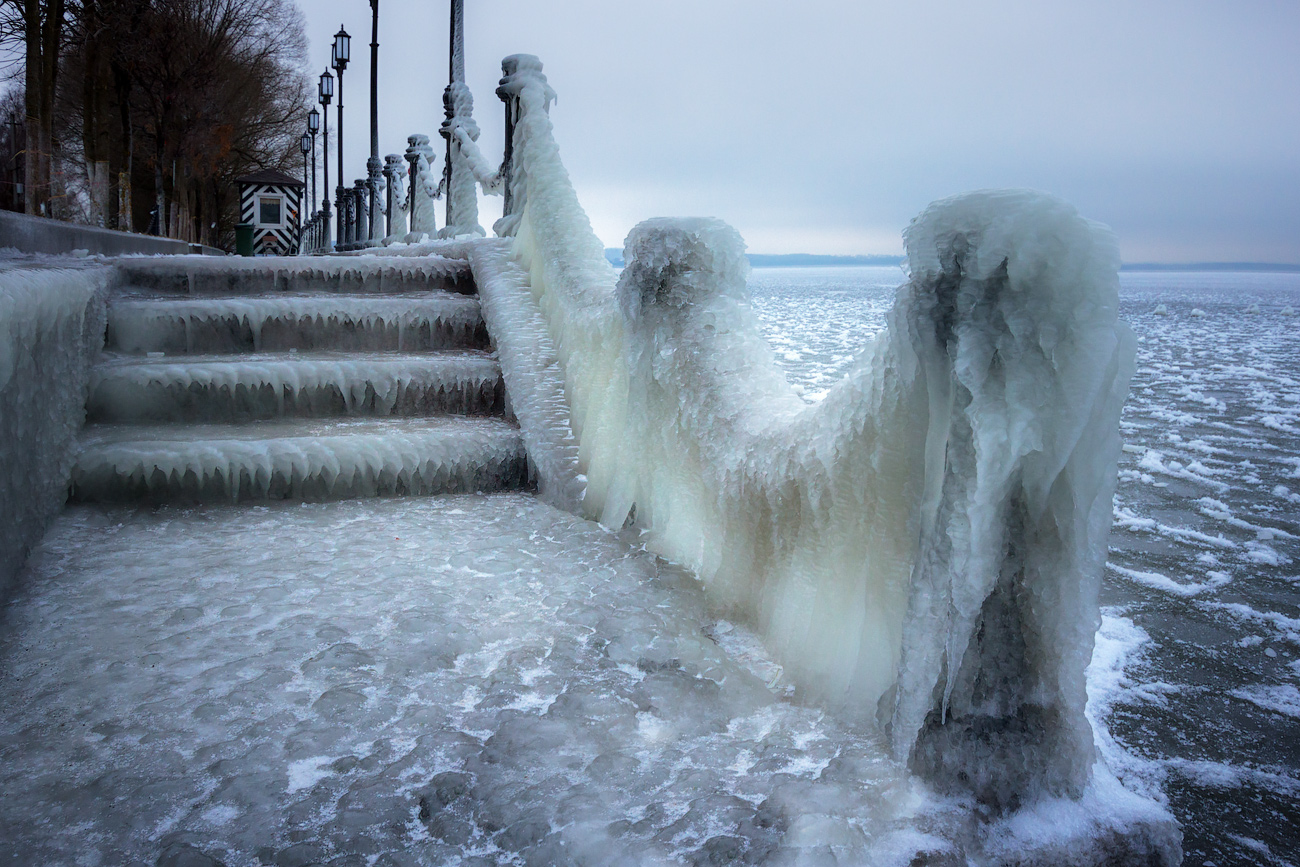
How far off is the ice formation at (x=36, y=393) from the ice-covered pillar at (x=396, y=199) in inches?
448

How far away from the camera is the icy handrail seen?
154cm

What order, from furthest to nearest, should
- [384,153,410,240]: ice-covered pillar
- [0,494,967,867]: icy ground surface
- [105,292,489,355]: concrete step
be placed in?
1. [384,153,410,240]: ice-covered pillar
2. [105,292,489,355]: concrete step
3. [0,494,967,867]: icy ground surface

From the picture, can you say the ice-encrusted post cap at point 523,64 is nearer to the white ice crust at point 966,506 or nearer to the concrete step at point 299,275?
the concrete step at point 299,275

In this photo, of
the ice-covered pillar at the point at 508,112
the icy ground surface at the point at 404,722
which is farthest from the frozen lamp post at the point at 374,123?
the icy ground surface at the point at 404,722

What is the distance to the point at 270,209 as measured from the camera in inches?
1158

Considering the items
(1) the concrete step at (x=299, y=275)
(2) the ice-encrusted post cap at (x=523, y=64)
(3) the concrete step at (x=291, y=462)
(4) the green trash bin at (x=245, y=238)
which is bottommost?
(3) the concrete step at (x=291, y=462)

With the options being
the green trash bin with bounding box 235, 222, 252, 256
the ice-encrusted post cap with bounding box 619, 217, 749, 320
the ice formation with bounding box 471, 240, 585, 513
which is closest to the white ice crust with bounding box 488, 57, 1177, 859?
the ice-encrusted post cap with bounding box 619, 217, 749, 320

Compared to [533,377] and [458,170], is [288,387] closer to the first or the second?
[533,377]

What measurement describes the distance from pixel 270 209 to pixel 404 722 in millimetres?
31005

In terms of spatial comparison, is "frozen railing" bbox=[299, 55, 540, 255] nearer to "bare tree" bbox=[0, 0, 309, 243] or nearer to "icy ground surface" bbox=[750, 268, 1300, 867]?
"icy ground surface" bbox=[750, 268, 1300, 867]

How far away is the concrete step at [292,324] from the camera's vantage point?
188 inches

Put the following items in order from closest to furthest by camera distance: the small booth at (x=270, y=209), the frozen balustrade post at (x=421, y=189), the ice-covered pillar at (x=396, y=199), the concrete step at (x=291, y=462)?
1. the concrete step at (x=291, y=462)
2. the frozen balustrade post at (x=421, y=189)
3. the ice-covered pillar at (x=396, y=199)
4. the small booth at (x=270, y=209)

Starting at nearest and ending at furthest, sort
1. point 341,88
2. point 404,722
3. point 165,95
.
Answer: point 404,722, point 165,95, point 341,88

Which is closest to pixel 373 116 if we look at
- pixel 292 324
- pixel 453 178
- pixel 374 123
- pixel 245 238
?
pixel 374 123
